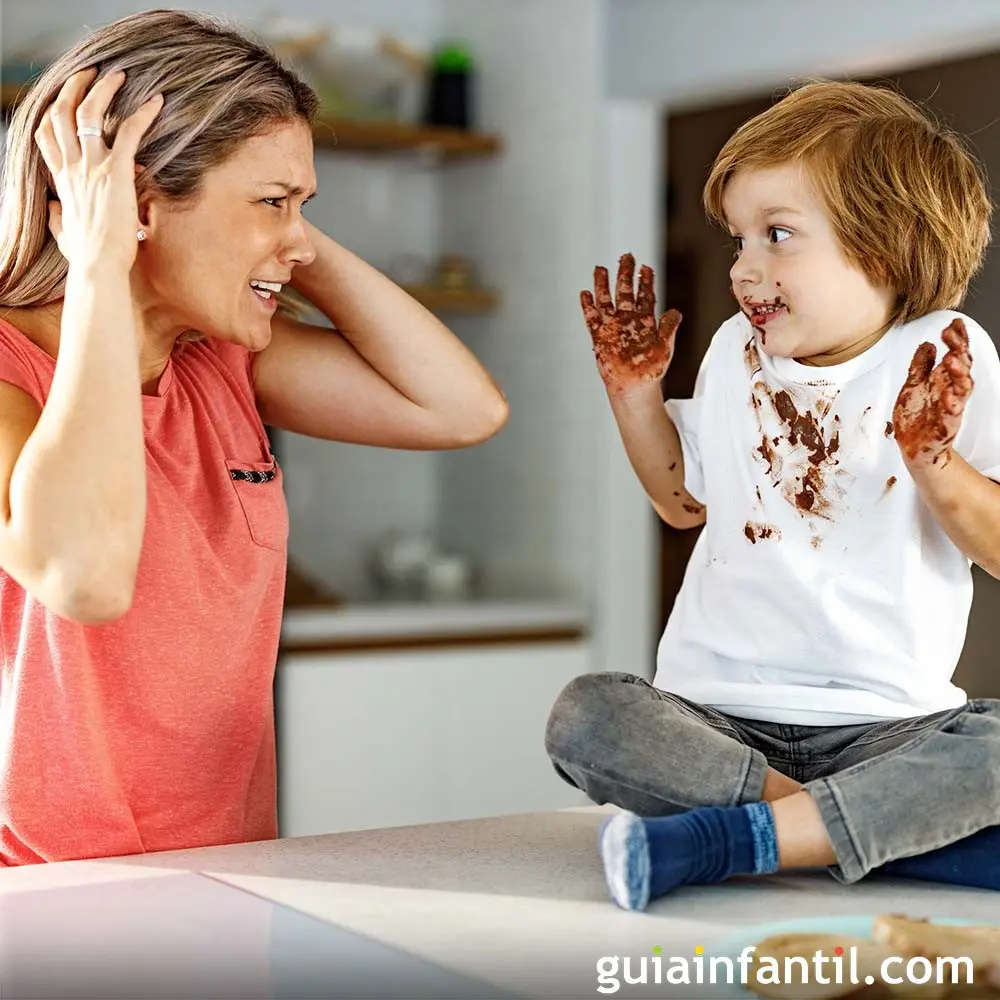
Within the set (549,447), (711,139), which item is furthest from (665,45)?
(549,447)

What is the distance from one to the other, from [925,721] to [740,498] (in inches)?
11.4

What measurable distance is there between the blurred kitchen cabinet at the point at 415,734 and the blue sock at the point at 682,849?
2281 millimetres

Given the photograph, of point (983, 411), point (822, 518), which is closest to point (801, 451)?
point (822, 518)

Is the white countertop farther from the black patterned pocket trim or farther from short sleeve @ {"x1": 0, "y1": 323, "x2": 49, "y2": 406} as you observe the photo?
short sleeve @ {"x1": 0, "y1": 323, "x2": 49, "y2": 406}

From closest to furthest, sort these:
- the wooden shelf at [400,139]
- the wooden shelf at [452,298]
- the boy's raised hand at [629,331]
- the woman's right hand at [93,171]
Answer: the woman's right hand at [93,171] → the boy's raised hand at [629,331] → the wooden shelf at [400,139] → the wooden shelf at [452,298]

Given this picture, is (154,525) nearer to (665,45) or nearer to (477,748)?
(477,748)

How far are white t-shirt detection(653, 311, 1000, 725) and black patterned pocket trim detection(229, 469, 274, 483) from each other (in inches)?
18.8

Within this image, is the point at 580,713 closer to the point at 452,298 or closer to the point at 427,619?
the point at 427,619

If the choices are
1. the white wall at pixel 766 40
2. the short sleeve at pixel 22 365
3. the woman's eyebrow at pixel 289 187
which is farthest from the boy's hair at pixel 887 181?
the white wall at pixel 766 40

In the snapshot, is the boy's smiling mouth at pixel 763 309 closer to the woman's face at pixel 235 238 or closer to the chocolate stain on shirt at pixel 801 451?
the chocolate stain on shirt at pixel 801 451

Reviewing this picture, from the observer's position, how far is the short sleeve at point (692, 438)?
1.68 metres

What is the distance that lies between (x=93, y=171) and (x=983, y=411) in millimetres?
847

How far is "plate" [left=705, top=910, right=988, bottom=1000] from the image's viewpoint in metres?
1.20

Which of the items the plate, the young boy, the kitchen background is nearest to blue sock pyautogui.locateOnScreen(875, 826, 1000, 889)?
the young boy
